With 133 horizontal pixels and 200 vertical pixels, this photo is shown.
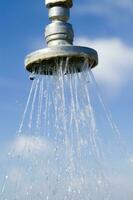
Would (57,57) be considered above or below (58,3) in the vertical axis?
below

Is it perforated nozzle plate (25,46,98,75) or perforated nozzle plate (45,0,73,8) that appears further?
perforated nozzle plate (25,46,98,75)

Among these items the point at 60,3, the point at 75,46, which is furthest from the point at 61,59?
the point at 60,3

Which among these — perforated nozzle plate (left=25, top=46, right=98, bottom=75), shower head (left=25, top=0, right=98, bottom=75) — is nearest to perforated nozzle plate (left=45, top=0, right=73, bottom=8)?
shower head (left=25, top=0, right=98, bottom=75)

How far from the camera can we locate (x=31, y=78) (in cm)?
823

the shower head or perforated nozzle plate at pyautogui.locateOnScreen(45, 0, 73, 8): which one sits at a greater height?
perforated nozzle plate at pyautogui.locateOnScreen(45, 0, 73, 8)

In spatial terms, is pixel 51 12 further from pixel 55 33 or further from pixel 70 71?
pixel 70 71

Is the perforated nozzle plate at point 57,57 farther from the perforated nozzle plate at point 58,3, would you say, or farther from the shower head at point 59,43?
the perforated nozzle plate at point 58,3

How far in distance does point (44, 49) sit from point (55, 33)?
1.02ft

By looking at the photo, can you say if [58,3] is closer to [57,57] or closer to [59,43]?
[59,43]

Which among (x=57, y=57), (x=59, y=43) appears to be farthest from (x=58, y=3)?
(x=57, y=57)

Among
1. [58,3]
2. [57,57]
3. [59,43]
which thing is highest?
[58,3]

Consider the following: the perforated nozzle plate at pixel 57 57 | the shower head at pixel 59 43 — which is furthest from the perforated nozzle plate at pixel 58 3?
the perforated nozzle plate at pixel 57 57

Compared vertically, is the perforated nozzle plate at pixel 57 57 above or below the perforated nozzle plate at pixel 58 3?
below

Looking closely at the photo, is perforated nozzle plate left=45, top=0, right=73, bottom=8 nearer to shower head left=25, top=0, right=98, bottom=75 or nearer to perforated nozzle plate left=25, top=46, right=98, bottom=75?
shower head left=25, top=0, right=98, bottom=75
